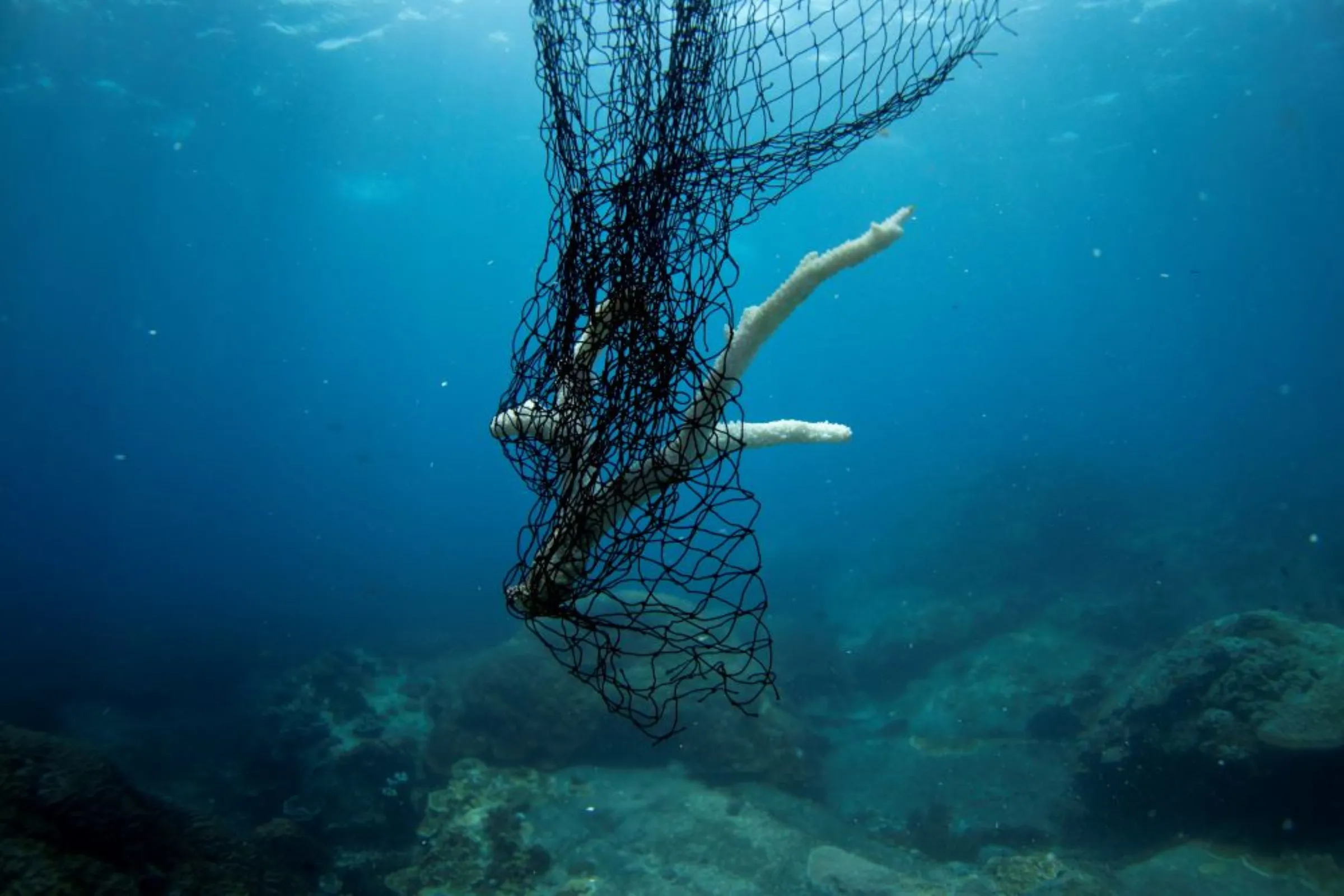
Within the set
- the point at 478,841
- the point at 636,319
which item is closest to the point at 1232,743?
the point at 478,841

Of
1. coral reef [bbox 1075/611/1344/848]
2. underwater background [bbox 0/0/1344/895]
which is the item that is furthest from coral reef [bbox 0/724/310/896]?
coral reef [bbox 1075/611/1344/848]

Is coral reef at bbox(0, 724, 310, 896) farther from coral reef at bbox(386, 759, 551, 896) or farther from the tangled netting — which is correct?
the tangled netting

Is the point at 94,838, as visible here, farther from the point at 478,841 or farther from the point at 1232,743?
the point at 1232,743

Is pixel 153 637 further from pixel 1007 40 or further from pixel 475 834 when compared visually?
pixel 1007 40

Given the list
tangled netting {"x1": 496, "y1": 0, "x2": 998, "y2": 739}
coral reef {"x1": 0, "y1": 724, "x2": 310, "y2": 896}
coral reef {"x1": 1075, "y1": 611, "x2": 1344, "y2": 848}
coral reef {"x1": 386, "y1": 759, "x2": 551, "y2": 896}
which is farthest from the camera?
coral reef {"x1": 386, "y1": 759, "x2": 551, "y2": 896}

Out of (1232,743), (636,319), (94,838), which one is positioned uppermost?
(636,319)

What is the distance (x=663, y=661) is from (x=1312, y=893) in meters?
9.65

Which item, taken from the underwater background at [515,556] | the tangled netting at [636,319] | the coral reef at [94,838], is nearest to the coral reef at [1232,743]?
the underwater background at [515,556]

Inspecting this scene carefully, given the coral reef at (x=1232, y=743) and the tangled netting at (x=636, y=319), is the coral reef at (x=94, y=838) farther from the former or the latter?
the coral reef at (x=1232, y=743)

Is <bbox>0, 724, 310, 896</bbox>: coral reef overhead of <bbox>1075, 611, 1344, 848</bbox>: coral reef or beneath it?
overhead

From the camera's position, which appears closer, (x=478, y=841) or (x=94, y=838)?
(x=94, y=838)

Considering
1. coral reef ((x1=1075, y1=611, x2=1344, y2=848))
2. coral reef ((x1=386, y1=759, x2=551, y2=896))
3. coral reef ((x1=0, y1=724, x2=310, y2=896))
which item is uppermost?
coral reef ((x1=0, y1=724, x2=310, y2=896))

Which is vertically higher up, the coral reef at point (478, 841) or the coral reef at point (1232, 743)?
the coral reef at point (478, 841)

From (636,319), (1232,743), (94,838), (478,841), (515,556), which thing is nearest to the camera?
(636,319)
